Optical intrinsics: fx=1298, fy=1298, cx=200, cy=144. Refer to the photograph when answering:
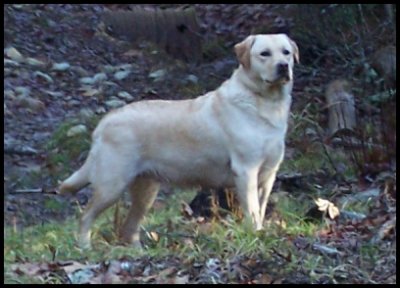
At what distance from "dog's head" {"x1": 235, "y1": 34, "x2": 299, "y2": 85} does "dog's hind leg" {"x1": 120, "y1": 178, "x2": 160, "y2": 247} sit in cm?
119

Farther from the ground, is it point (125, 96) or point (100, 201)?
point (100, 201)

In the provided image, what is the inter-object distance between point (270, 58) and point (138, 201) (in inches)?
59.7

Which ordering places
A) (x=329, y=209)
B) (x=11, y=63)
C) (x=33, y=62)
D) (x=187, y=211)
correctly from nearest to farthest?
1. (x=329, y=209)
2. (x=187, y=211)
3. (x=11, y=63)
4. (x=33, y=62)

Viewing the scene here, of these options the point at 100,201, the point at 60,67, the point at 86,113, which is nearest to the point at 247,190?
the point at 100,201

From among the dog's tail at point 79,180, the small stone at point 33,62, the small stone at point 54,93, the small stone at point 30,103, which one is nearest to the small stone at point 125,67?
the small stone at point 33,62

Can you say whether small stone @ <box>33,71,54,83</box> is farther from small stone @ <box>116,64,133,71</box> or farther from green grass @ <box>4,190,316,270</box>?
green grass @ <box>4,190,316,270</box>

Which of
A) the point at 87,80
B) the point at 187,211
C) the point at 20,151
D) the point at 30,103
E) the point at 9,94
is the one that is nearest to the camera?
the point at 187,211

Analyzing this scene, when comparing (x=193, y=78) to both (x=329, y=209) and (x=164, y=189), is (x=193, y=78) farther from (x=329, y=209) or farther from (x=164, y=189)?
(x=329, y=209)

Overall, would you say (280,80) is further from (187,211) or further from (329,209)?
(187,211)

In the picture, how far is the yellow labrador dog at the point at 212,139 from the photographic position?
30.3 feet

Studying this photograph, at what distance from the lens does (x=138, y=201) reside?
32.1 feet

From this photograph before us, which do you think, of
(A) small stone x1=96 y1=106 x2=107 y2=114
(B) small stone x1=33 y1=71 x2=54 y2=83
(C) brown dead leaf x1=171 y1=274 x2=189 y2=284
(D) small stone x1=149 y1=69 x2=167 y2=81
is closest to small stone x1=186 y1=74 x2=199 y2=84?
(D) small stone x1=149 y1=69 x2=167 y2=81

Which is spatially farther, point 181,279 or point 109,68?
point 109,68

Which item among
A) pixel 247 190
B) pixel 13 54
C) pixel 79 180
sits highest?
pixel 247 190
